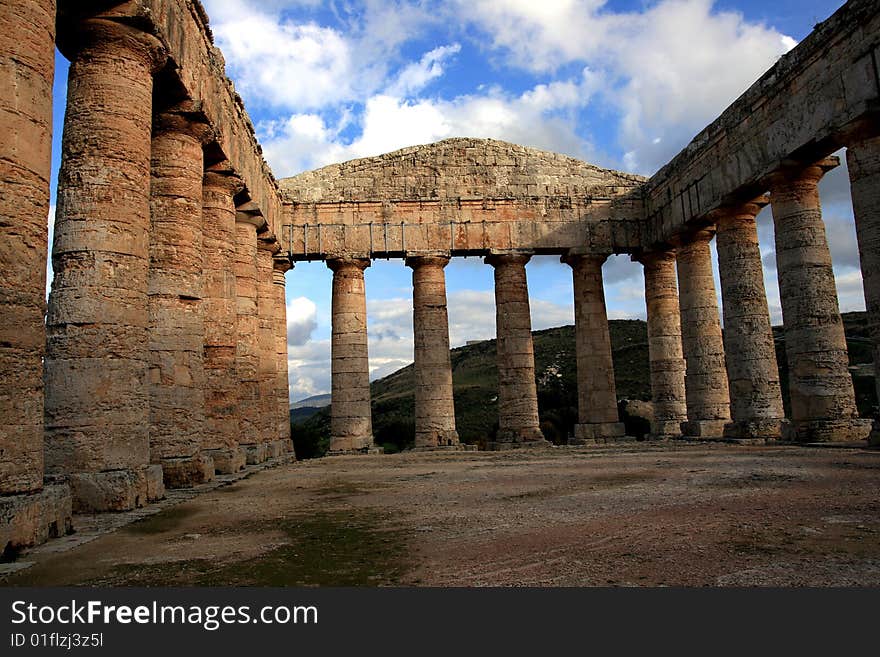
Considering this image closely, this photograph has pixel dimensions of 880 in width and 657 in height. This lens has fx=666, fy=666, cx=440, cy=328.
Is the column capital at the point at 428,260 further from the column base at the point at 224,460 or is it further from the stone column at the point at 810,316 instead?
the column base at the point at 224,460

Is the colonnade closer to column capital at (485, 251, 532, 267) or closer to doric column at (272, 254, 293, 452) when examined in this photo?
doric column at (272, 254, 293, 452)

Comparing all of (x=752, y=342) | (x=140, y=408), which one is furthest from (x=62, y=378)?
(x=752, y=342)

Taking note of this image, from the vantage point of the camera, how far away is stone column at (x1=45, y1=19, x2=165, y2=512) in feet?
27.5

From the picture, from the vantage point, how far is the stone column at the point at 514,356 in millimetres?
22891

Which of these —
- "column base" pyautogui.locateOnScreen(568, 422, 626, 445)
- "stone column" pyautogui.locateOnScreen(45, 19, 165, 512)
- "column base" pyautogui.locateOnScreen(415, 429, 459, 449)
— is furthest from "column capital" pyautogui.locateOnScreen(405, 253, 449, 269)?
"stone column" pyautogui.locateOnScreen(45, 19, 165, 512)

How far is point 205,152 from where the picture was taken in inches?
555

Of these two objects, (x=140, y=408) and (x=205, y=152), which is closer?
(x=140, y=408)

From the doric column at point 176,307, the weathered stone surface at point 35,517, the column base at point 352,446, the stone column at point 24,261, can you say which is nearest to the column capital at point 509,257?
the column base at point 352,446

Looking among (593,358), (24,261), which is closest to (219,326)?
(24,261)

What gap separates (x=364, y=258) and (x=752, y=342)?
12574 mm

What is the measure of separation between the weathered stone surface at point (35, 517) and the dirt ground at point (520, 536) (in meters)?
0.36

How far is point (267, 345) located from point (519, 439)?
8925 millimetres

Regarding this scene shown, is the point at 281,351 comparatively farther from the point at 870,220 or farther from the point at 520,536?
the point at 520,536

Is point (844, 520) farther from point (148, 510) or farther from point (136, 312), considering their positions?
point (136, 312)
